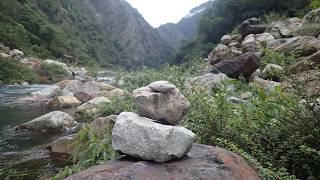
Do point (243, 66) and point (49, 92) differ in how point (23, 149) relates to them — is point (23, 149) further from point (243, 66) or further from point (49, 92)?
point (49, 92)

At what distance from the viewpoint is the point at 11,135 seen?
13867 millimetres

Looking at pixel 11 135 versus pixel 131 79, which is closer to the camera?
pixel 11 135

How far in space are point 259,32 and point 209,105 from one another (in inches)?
667

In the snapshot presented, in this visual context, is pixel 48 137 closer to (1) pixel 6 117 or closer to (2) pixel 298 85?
(1) pixel 6 117

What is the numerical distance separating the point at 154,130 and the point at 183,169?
0.51 m

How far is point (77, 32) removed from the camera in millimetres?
124000

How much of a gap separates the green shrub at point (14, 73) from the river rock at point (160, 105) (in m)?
33.1

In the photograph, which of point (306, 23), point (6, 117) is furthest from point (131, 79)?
point (306, 23)

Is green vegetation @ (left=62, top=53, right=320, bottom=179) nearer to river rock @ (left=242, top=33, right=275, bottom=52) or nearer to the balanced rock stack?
the balanced rock stack

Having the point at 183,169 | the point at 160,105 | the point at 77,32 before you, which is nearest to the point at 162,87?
the point at 160,105

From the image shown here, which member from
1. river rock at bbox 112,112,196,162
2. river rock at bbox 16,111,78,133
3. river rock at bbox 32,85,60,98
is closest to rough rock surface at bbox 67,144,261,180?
river rock at bbox 112,112,196,162

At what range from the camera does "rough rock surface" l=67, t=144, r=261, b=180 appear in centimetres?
397

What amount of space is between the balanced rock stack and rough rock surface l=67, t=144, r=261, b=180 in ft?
0.39

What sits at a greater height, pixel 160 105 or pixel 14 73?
pixel 160 105
